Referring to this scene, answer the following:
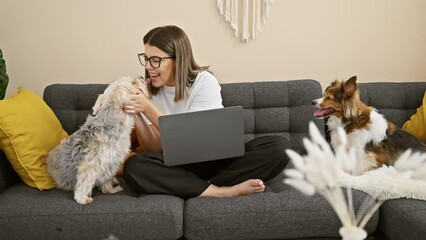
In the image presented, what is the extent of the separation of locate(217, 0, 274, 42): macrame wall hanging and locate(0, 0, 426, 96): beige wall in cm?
4

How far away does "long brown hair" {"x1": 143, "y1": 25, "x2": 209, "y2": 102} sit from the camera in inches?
81.4

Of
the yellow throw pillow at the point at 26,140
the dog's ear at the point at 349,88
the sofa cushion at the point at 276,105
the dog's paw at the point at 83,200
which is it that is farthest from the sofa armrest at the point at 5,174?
the dog's ear at the point at 349,88

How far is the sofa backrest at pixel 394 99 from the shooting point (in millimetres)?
2574

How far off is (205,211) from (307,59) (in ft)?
5.11

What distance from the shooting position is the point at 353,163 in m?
0.80

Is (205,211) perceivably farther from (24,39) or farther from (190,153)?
(24,39)

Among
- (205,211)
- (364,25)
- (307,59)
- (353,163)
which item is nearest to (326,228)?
(205,211)

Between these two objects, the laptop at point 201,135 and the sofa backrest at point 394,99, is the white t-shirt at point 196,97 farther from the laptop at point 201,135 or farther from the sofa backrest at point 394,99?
the sofa backrest at point 394,99

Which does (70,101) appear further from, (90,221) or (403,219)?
(403,219)

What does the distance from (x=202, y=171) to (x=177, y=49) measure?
2.17 ft

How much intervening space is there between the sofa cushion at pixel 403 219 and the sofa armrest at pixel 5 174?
1.82 metres

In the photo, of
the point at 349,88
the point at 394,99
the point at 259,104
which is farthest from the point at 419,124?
the point at 259,104

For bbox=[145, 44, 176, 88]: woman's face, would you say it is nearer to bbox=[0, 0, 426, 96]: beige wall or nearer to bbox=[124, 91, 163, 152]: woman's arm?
bbox=[124, 91, 163, 152]: woman's arm

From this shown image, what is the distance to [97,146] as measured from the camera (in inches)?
72.6
